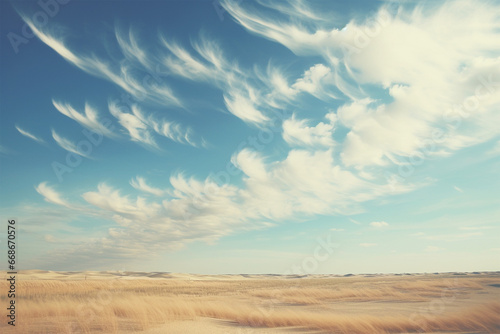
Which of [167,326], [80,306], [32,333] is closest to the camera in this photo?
[32,333]

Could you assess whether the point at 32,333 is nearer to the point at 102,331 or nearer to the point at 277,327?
the point at 102,331

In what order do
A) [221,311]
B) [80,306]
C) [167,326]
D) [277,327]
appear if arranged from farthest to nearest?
1. [221,311]
2. [80,306]
3. [277,327]
4. [167,326]

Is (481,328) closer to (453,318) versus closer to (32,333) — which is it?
(453,318)

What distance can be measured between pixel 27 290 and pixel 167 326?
16.3m

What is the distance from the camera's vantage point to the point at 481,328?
12.2 meters

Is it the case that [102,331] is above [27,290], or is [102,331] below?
below

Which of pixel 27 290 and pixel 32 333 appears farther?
Result: pixel 27 290

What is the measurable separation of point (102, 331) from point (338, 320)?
28.7 feet

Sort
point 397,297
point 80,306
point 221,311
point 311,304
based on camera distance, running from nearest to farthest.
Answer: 1. point 80,306
2. point 221,311
3. point 311,304
4. point 397,297

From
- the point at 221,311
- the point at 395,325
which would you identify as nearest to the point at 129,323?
the point at 221,311

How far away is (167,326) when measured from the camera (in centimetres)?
1206

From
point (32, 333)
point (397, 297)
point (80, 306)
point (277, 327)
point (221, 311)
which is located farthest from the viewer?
point (397, 297)

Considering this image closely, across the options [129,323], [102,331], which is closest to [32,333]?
[102,331]

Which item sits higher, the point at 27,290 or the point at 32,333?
the point at 27,290
